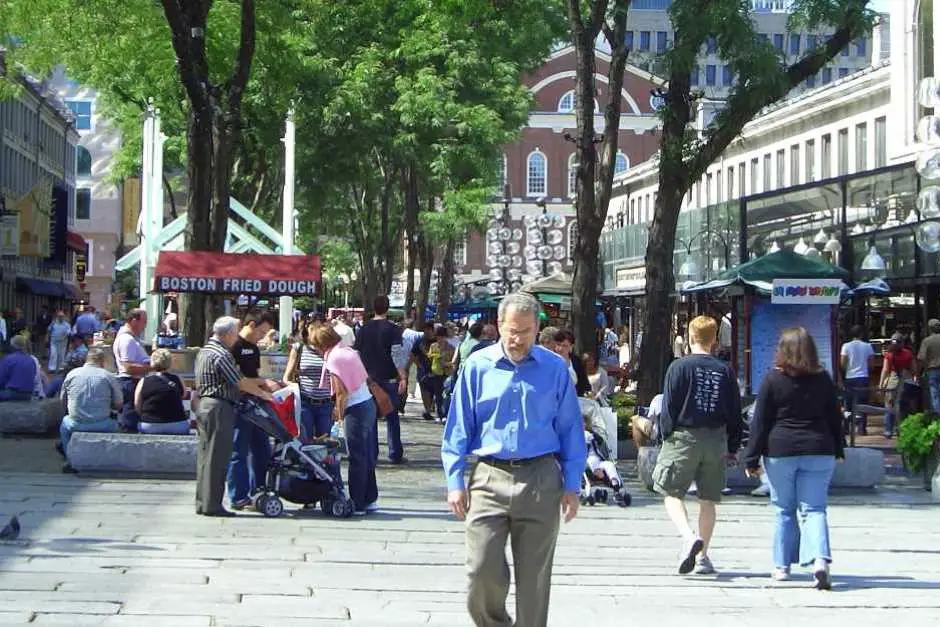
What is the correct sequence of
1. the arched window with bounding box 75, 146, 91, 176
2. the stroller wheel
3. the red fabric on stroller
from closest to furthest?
the stroller wheel → the red fabric on stroller → the arched window with bounding box 75, 146, 91, 176

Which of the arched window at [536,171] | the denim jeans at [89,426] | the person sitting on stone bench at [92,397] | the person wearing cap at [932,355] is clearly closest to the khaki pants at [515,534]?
the person sitting on stone bench at [92,397]

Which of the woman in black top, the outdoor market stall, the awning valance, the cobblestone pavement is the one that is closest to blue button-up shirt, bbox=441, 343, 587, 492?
the cobblestone pavement

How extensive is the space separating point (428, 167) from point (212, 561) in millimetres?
28895

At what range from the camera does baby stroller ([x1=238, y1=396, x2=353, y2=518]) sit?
13.7 m

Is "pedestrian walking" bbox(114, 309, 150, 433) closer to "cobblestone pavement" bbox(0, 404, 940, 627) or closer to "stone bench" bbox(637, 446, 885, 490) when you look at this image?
"cobblestone pavement" bbox(0, 404, 940, 627)

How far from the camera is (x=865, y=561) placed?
12.0 metres

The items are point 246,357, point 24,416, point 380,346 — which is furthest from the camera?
point 24,416

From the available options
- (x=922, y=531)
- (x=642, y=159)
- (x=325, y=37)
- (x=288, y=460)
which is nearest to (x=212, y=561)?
(x=288, y=460)

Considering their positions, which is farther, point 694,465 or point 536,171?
point 536,171

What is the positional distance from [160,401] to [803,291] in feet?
27.3

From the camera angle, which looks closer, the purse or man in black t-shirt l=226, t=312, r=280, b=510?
man in black t-shirt l=226, t=312, r=280, b=510

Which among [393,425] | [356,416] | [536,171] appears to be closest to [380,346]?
[393,425]

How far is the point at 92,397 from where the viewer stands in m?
16.4

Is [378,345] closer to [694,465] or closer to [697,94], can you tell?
[697,94]
